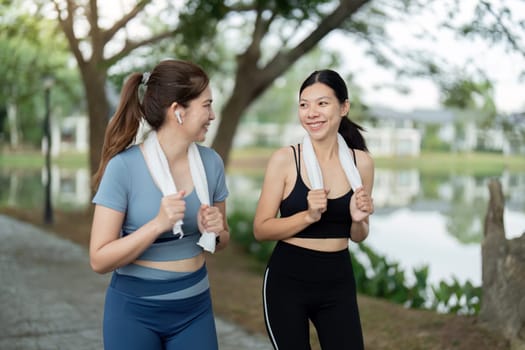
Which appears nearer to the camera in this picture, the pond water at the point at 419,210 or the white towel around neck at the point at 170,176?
the white towel around neck at the point at 170,176

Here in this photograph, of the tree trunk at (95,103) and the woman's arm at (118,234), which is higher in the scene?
the tree trunk at (95,103)

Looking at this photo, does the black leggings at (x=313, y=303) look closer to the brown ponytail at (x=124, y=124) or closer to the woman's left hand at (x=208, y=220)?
the woman's left hand at (x=208, y=220)

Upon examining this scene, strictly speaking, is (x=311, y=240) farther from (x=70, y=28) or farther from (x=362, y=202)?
(x=70, y=28)

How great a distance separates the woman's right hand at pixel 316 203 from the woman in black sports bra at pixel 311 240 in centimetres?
12

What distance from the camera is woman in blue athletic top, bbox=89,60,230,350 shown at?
86.2 inches

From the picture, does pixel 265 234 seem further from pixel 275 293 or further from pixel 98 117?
pixel 98 117

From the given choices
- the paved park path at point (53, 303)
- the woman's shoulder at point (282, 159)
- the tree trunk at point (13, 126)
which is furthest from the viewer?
the tree trunk at point (13, 126)

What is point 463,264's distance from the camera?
12500 millimetres

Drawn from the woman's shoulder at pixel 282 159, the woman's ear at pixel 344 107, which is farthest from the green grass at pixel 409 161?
the woman's shoulder at pixel 282 159

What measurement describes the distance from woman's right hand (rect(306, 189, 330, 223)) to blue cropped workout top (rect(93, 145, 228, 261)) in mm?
481

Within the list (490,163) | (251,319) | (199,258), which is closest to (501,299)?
(251,319)

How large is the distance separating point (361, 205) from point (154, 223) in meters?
0.92

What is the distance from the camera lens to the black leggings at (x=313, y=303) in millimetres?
2729

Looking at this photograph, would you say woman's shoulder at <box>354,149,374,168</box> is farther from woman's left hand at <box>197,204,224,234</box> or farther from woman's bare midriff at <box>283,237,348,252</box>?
woman's left hand at <box>197,204,224,234</box>
